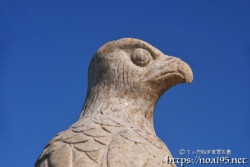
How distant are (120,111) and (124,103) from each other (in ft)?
0.66

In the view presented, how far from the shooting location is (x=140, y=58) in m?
5.34

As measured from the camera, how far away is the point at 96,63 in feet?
18.3

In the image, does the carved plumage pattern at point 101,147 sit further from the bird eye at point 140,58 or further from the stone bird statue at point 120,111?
the bird eye at point 140,58

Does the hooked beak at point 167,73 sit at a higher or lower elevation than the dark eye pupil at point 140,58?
lower

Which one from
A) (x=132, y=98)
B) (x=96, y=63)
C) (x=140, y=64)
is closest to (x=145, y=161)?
(x=132, y=98)

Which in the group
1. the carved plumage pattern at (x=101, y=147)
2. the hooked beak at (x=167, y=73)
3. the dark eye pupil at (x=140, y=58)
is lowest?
the carved plumage pattern at (x=101, y=147)

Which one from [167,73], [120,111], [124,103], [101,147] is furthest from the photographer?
[167,73]

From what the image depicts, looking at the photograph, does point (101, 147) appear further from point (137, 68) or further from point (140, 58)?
point (140, 58)

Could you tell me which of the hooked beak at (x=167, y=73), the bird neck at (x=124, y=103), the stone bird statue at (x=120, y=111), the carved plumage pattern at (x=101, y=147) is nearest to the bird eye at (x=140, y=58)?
the stone bird statue at (x=120, y=111)

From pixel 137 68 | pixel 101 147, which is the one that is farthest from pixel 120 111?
pixel 101 147

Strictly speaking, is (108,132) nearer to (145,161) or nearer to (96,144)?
(96,144)

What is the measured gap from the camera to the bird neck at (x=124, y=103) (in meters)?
4.91

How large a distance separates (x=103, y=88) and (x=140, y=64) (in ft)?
2.21

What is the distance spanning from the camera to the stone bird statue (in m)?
3.84
